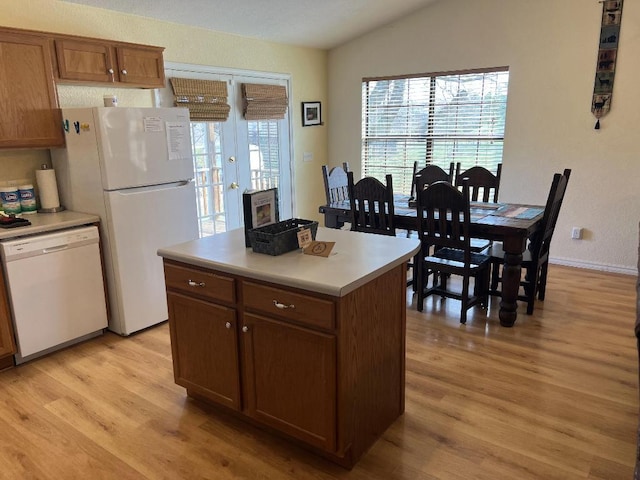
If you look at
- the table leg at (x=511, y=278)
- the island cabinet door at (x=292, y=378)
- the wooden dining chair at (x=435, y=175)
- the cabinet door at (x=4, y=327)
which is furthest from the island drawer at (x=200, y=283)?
the wooden dining chair at (x=435, y=175)

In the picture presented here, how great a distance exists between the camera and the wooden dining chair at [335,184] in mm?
4430

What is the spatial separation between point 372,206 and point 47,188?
2357 mm

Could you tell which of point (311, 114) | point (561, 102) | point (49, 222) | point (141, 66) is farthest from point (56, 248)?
point (561, 102)

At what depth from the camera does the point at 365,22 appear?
5.16m

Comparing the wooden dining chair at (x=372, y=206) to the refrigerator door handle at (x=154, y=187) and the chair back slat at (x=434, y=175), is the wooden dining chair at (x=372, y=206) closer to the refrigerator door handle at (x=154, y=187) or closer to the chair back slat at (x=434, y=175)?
the chair back slat at (x=434, y=175)

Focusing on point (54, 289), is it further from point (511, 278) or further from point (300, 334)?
point (511, 278)

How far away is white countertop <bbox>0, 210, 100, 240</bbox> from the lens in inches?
111

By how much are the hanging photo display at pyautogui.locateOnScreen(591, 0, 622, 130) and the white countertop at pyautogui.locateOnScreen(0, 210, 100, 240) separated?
4.35 meters

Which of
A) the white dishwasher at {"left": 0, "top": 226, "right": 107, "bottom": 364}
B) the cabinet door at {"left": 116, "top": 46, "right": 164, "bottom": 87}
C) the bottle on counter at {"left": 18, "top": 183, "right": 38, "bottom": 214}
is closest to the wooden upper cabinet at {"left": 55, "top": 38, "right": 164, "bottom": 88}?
the cabinet door at {"left": 116, "top": 46, "right": 164, "bottom": 87}

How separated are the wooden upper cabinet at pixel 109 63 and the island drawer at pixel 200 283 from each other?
1.80m

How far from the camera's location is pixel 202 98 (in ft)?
14.3

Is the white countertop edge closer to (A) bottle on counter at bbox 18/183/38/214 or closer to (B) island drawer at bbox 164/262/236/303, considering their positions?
(B) island drawer at bbox 164/262/236/303

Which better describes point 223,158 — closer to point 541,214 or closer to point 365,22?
point 365,22

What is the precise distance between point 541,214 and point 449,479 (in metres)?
2.25
